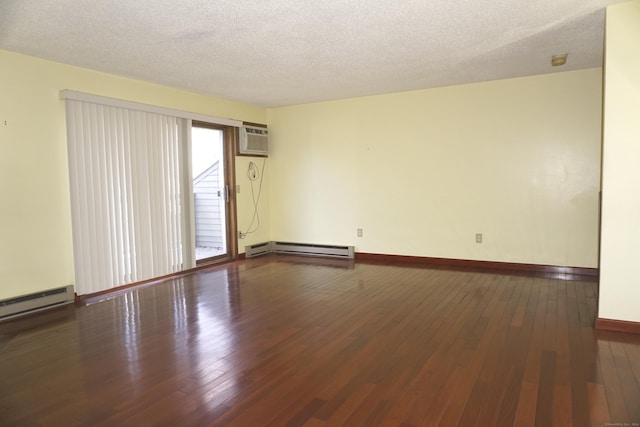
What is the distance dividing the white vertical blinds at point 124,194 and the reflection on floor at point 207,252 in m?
0.66

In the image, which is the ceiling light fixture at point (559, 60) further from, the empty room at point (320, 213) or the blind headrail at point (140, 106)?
the blind headrail at point (140, 106)

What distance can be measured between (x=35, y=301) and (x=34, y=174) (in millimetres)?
1244

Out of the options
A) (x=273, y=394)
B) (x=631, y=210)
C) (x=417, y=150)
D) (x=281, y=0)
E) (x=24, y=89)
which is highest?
(x=281, y=0)

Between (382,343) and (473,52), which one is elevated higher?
(473,52)

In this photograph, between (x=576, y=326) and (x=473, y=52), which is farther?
(x=473, y=52)

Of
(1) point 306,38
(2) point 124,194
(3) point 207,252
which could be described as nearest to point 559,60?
(1) point 306,38

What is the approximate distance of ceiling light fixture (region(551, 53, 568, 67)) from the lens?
4.32 metres

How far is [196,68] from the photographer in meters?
4.53

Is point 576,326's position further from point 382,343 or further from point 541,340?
point 382,343

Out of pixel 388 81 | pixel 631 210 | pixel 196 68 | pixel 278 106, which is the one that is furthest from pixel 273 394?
pixel 278 106

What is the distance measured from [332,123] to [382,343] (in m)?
4.32

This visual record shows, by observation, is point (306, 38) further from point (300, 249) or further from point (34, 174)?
point (300, 249)

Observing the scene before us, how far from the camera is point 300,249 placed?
23.1 ft

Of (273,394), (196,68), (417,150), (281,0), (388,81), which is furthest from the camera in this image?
(417,150)
